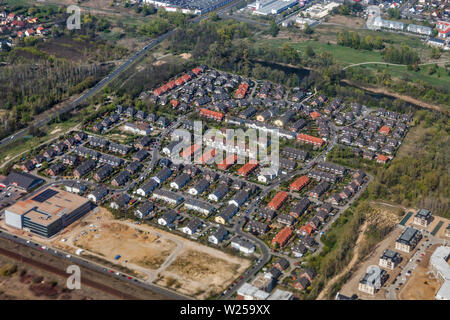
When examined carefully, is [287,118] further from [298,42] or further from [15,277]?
[15,277]

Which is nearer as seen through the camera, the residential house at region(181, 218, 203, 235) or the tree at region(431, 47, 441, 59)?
the residential house at region(181, 218, 203, 235)

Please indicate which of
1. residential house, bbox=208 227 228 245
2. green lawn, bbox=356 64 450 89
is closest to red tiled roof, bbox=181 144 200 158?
residential house, bbox=208 227 228 245

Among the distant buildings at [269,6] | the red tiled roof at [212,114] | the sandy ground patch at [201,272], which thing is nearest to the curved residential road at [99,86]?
the distant buildings at [269,6]

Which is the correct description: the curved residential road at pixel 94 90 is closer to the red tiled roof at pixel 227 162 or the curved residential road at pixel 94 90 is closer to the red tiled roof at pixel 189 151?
the red tiled roof at pixel 189 151

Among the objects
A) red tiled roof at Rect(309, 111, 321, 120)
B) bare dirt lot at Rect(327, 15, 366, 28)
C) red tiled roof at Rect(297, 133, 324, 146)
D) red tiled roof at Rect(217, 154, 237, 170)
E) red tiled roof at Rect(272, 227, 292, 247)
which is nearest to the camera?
red tiled roof at Rect(272, 227, 292, 247)

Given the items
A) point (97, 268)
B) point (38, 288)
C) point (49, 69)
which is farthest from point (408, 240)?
point (49, 69)

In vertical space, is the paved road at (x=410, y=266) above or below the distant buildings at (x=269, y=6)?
below

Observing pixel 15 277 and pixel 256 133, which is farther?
pixel 256 133

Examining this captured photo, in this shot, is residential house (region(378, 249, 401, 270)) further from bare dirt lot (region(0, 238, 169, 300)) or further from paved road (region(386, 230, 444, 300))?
bare dirt lot (region(0, 238, 169, 300))

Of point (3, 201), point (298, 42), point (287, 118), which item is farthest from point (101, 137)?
point (298, 42)
